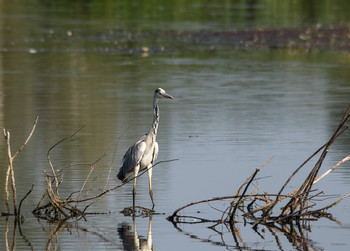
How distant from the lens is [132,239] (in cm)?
960

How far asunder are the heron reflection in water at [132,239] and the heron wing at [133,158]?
111cm

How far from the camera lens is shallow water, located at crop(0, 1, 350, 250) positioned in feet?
33.3

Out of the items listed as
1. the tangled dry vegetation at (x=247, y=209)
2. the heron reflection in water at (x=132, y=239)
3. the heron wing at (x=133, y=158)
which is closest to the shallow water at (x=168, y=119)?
the heron reflection in water at (x=132, y=239)

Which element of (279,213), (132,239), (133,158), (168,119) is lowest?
(168,119)

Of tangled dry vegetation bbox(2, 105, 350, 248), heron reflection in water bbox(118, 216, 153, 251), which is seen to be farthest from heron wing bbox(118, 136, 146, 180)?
heron reflection in water bbox(118, 216, 153, 251)

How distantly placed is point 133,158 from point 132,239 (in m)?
1.73

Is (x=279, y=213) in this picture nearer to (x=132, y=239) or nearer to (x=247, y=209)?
(x=247, y=209)

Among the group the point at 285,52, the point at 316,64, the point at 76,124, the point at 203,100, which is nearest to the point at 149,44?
the point at 285,52

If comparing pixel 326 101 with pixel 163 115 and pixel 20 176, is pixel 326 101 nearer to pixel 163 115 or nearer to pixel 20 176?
pixel 163 115

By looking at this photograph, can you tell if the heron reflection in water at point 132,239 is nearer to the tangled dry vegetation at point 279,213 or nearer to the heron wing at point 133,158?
the tangled dry vegetation at point 279,213

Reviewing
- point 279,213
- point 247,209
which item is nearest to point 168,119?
point 247,209

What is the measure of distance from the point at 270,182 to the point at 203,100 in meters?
8.11

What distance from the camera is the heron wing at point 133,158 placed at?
36.6ft

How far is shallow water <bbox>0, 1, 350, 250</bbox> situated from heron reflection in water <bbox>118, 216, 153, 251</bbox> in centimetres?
4
